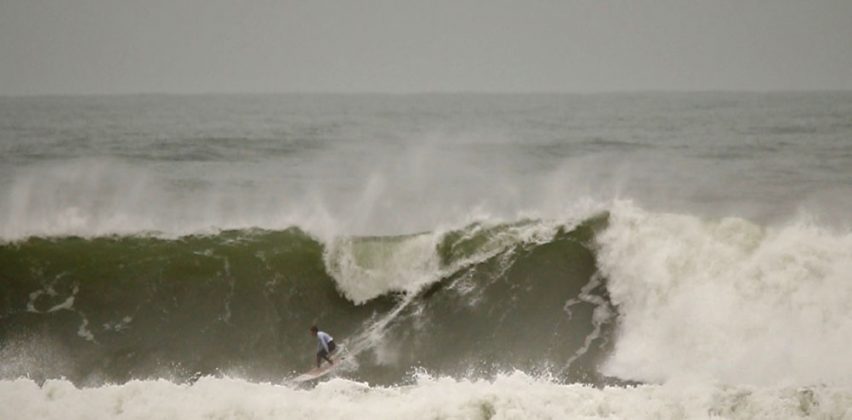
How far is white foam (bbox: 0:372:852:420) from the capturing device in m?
10.2

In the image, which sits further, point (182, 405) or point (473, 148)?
point (473, 148)

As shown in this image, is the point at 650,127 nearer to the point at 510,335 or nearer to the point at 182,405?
the point at 510,335

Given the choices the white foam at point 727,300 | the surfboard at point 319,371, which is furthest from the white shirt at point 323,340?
the white foam at point 727,300

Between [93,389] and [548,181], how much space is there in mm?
14238

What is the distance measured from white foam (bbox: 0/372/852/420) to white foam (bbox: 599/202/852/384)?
0.85 meters

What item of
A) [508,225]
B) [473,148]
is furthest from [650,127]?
[508,225]

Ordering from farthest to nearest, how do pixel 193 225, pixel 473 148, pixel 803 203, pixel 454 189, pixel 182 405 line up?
pixel 473 148 < pixel 454 189 < pixel 803 203 < pixel 193 225 < pixel 182 405

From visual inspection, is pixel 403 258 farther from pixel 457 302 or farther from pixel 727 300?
pixel 727 300

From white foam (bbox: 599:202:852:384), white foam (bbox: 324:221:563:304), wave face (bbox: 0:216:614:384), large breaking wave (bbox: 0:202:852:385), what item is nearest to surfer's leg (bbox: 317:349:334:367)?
large breaking wave (bbox: 0:202:852:385)

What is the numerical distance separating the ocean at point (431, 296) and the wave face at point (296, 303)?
33 millimetres

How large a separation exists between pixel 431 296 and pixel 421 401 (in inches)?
161

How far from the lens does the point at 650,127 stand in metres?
36.5

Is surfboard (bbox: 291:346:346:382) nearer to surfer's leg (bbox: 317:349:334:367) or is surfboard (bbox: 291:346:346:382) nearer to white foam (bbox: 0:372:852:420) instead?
surfer's leg (bbox: 317:349:334:367)

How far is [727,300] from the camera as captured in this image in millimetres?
12977
